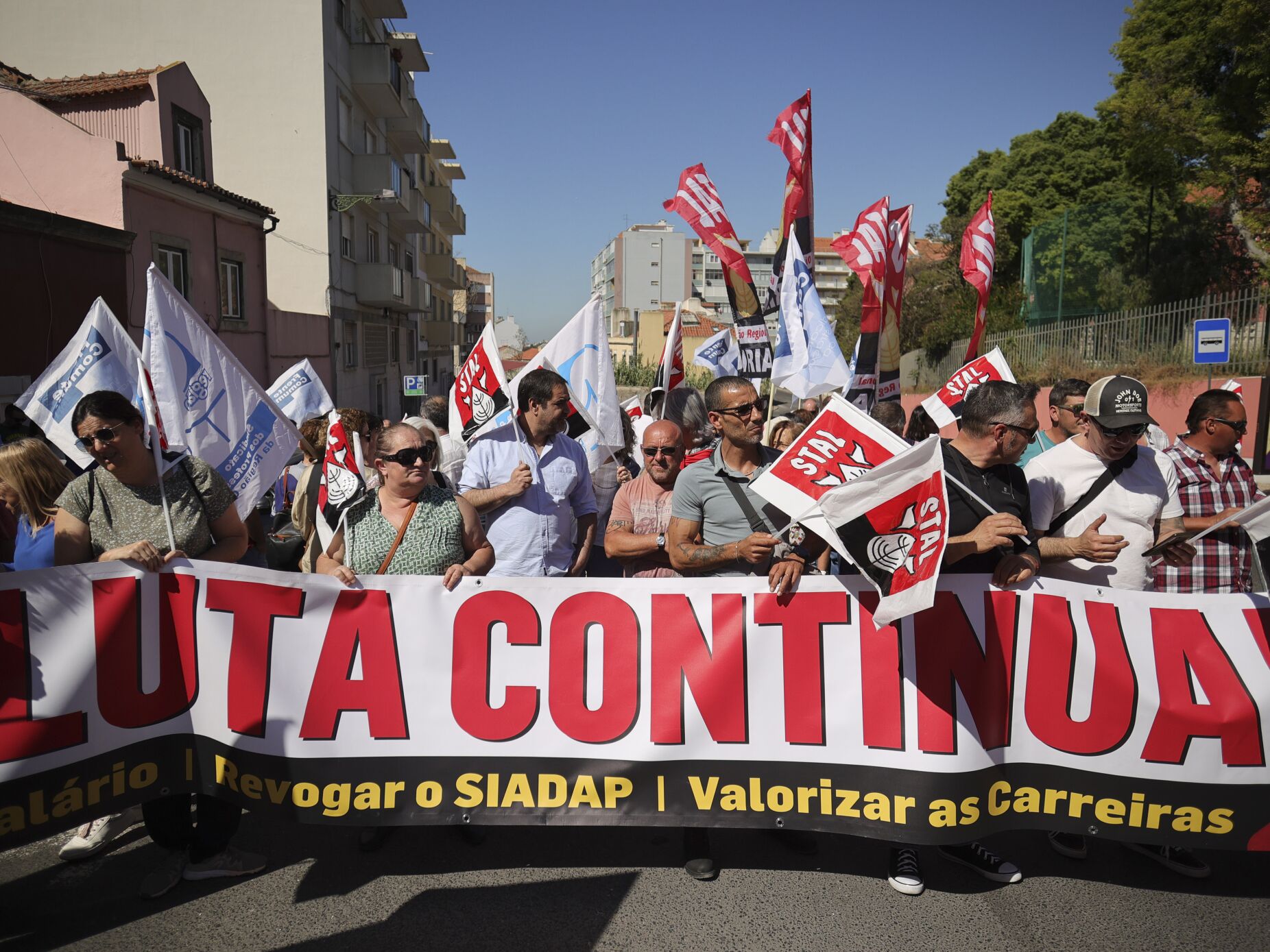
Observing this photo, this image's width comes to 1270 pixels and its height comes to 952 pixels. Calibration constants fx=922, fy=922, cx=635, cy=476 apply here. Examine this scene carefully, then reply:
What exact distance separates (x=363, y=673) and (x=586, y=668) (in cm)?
86

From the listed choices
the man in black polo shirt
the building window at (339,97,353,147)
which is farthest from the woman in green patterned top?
the building window at (339,97,353,147)

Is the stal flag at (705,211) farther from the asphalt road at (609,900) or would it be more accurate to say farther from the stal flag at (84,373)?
the asphalt road at (609,900)

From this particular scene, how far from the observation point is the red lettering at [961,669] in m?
3.40

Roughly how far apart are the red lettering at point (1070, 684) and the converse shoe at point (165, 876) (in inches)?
127

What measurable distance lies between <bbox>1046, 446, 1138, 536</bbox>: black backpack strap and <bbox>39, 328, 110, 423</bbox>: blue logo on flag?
4.67 meters

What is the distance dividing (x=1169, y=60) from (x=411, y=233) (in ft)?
95.0

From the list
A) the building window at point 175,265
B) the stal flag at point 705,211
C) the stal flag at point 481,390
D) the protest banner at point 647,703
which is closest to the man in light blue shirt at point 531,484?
the protest banner at point 647,703

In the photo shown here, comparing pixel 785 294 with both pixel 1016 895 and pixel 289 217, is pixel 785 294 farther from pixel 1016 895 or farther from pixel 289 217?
pixel 289 217

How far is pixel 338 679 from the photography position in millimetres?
3545

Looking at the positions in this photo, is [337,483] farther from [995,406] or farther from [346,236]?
[346,236]

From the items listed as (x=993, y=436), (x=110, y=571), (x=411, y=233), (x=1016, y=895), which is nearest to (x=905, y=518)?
(x=993, y=436)

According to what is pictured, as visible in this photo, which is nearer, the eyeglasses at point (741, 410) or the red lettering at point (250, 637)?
the red lettering at point (250, 637)

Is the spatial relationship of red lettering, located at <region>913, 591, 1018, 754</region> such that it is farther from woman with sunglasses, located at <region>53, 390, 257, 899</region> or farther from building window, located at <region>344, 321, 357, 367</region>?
building window, located at <region>344, 321, 357, 367</region>

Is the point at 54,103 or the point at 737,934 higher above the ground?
the point at 54,103
